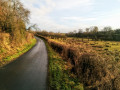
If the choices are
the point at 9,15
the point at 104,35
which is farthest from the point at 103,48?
the point at 104,35

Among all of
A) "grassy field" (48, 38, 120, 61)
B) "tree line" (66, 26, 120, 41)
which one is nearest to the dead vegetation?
"grassy field" (48, 38, 120, 61)

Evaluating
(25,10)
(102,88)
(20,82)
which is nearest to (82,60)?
(102,88)

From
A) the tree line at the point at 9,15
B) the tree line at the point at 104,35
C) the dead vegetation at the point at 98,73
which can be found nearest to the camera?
the dead vegetation at the point at 98,73

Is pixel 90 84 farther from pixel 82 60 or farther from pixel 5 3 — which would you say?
pixel 5 3

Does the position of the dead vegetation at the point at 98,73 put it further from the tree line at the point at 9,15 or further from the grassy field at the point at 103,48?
the tree line at the point at 9,15

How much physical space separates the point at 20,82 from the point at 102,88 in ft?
15.5

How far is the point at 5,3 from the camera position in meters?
10.6

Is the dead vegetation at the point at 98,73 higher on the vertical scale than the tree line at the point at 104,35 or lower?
lower

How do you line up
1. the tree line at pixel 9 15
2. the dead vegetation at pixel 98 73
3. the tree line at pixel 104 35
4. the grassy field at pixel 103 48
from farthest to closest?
the tree line at pixel 104 35
the grassy field at pixel 103 48
the tree line at pixel 9 15
the dead vegetation at pixel 98 73

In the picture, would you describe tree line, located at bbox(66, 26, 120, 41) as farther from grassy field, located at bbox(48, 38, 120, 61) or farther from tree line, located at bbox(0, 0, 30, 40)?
tree line, located at bbox(0, 0, 30, 40)

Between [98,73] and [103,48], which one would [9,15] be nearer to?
[98,73]

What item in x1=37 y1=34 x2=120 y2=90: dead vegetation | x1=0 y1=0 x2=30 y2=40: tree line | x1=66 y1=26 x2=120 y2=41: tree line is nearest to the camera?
x1=37 y1=34 x2=120 y2=90: dead vegetation

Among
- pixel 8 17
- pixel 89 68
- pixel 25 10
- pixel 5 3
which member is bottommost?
pixel 89 68

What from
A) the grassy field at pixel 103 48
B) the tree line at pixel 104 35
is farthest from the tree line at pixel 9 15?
the tree line at pixel 104 35
